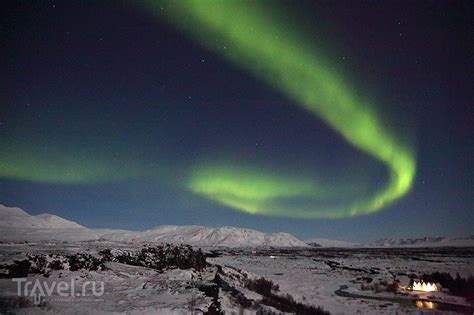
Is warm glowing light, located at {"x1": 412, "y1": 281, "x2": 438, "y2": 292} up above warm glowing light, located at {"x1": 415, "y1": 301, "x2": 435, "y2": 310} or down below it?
above

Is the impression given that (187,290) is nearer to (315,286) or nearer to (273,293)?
(273,293)

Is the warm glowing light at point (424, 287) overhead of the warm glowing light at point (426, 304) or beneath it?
overhead

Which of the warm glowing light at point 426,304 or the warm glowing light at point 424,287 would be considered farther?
the warm glowing light at point 424,287

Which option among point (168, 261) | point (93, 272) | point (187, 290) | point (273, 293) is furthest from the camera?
point (168, 261)

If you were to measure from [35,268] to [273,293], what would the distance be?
13.6 metres

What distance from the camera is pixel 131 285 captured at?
17.3 m

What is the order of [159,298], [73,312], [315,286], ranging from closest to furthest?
1. [73,312]
2. [159,298]
3. [315,286]

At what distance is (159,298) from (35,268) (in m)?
9.78

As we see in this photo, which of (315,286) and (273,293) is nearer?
(273,293)

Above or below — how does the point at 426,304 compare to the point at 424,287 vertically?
below

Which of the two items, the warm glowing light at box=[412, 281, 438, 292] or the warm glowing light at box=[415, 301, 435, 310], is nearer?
the warm glowing light at box=[415, 301, 435, 310]

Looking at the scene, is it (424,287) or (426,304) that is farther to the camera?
(424,287)

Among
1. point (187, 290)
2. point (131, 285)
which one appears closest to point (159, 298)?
point (187, 290)

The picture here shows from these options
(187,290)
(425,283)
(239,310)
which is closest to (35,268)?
(187,290)
